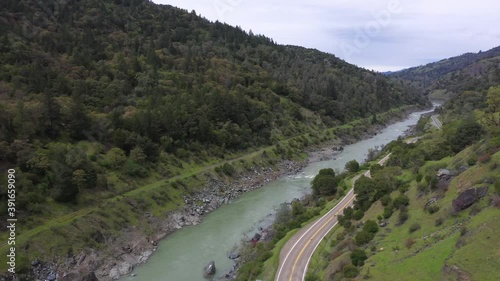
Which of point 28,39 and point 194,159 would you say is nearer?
point 194,159

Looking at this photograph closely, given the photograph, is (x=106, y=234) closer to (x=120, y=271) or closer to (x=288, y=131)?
(x=120, y=271)

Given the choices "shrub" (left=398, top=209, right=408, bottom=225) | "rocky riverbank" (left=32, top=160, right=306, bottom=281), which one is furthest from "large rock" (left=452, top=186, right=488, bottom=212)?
"rocky riverbank" (left=32, top=160, right=306, bottom=281)

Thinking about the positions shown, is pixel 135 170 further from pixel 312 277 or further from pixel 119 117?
pixel 312 277

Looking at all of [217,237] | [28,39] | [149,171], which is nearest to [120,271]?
[217,237]

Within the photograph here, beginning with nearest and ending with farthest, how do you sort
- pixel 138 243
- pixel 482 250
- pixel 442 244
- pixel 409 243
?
pixel 482 250 < pixel 442 244 < pixel 409 243 < pixel 138 243

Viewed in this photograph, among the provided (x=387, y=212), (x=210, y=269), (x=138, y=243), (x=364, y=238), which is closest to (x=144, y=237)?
(x=138, y=243)
